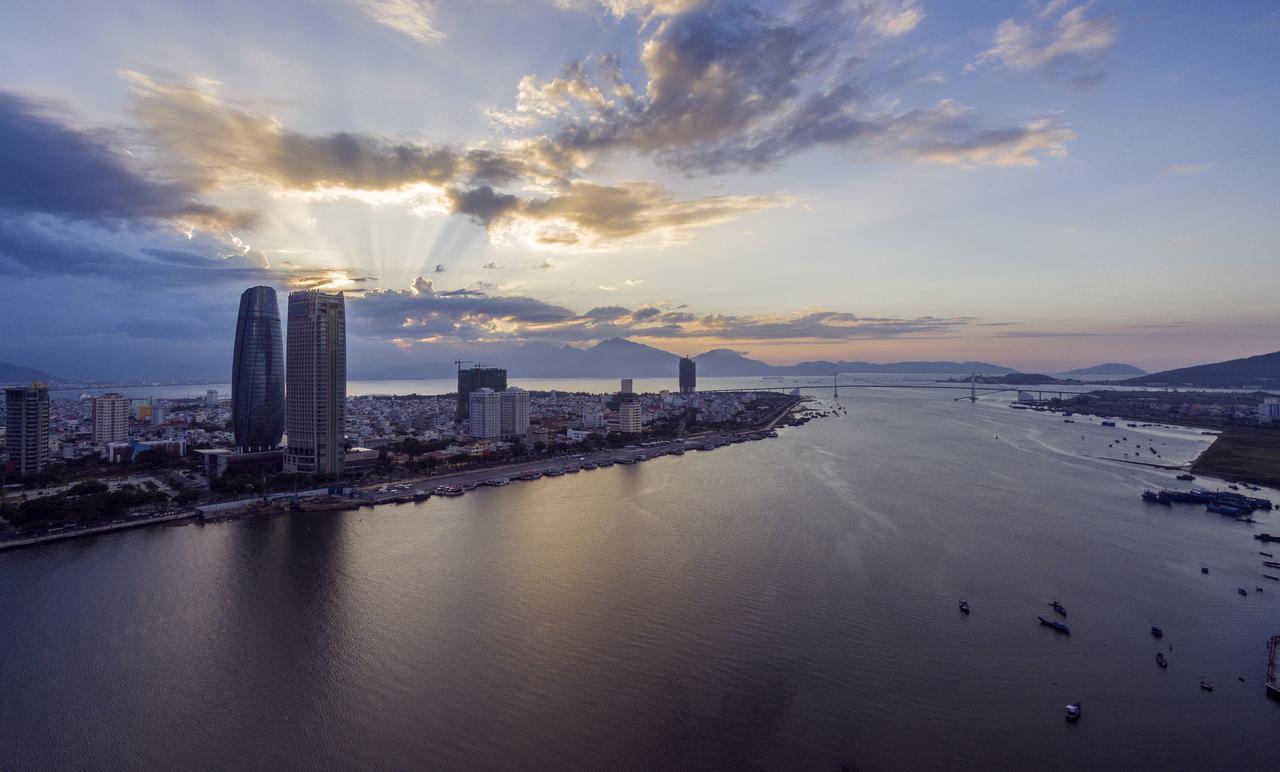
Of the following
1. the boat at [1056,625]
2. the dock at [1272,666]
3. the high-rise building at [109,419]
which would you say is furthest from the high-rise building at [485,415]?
the dock at [1272,666]

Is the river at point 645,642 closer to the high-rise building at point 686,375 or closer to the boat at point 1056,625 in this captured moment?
the boat at point 1056,625

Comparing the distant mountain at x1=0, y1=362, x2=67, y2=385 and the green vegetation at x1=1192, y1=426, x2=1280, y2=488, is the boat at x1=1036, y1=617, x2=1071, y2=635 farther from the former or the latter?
the distant mountain at x1=0, y1=362, x2=67, y2=385

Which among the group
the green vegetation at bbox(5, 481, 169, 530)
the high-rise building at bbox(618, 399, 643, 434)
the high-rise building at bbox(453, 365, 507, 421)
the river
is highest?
the high-rise building at bbox(453, 365, 507, 421)

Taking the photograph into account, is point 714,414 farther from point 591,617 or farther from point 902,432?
point 591,617

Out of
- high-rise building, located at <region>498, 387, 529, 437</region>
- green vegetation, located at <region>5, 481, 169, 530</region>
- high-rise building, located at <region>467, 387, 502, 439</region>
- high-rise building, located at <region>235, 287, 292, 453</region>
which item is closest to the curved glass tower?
high-rise building, located at <region>235, 287, 292, 453</region>

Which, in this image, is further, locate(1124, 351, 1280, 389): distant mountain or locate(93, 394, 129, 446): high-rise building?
locate(1124, 351, 1280, 389): distant mountain

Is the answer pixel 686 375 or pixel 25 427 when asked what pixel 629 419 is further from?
pixel 686 375
